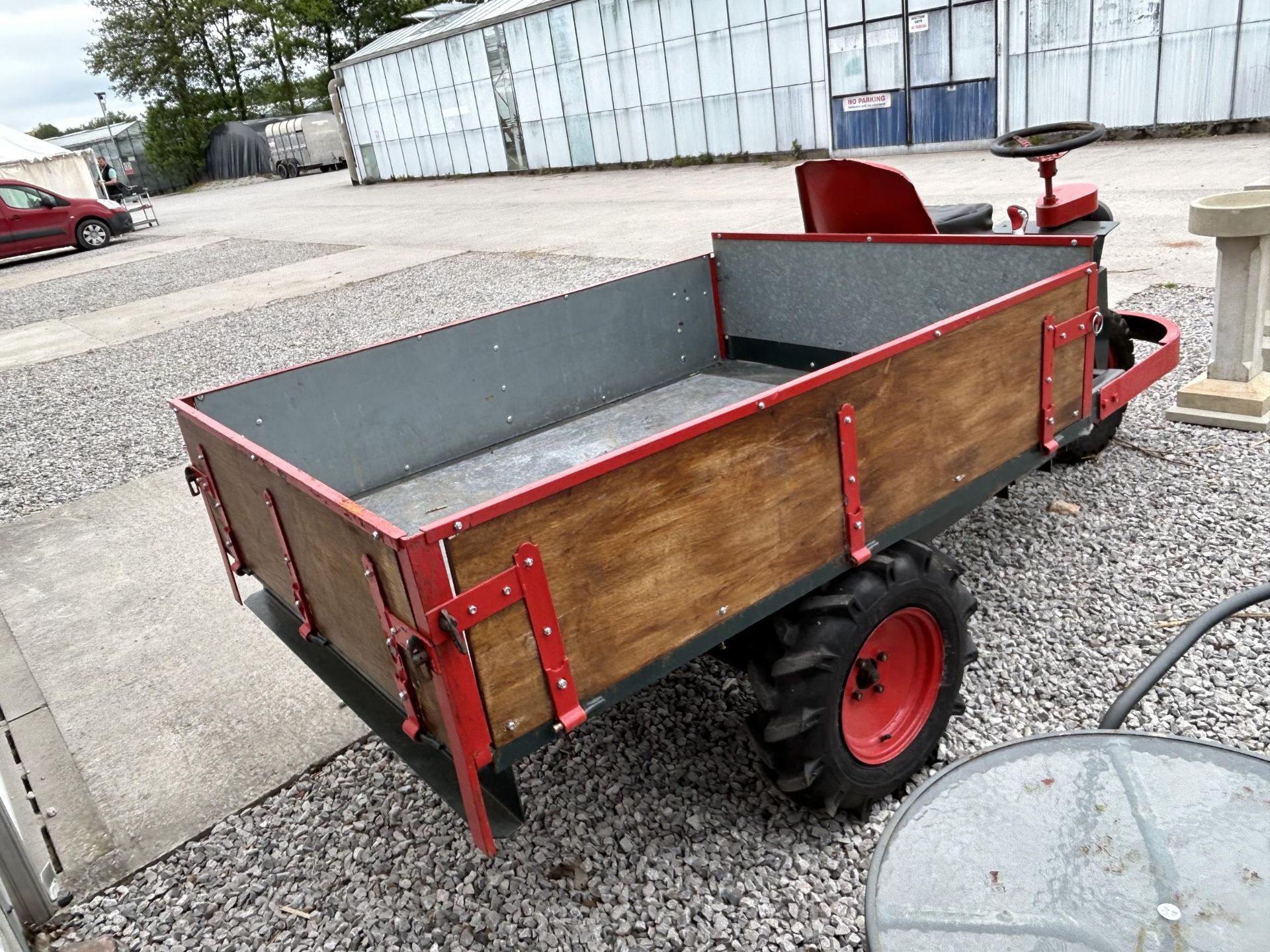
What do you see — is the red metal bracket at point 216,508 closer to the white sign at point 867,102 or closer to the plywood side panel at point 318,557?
the plywood side panel at point 318,557

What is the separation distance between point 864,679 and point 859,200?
2.18 meters

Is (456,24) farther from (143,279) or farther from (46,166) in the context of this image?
(143,279)

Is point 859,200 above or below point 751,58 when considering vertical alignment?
below

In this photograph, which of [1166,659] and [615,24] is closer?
[1166,659]

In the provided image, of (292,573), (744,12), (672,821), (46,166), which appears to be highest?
(744,12)

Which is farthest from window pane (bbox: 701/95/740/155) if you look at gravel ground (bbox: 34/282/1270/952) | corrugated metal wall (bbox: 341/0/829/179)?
gravel ground (bbox: 34/282/1270/952)

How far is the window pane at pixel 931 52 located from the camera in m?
14.9

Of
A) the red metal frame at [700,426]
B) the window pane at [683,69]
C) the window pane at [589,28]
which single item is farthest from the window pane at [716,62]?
the red metal frame at [700,426]

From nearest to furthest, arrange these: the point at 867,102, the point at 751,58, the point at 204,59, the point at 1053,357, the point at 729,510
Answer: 1. the point at 729,510
2. the point at 1053,357
3. the point at 867,102
4. the point at 751,58
5. the point at 204,59

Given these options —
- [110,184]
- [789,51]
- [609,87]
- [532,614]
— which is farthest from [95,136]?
[532,614]

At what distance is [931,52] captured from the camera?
15.2m

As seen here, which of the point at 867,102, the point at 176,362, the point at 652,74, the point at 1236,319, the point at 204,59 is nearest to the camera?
the point at 1236,319

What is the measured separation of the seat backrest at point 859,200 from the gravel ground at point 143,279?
40.6ft

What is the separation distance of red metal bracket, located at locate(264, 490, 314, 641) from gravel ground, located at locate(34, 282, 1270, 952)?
72cm
